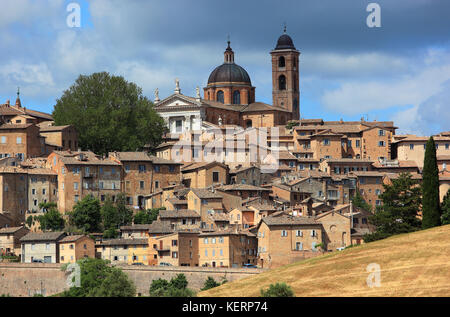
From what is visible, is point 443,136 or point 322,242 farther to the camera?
point 443,136

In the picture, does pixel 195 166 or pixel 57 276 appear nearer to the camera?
pixel 57 276

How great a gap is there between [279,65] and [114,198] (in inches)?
2516

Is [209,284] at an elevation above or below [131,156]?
below

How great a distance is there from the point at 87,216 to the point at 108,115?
840 inches

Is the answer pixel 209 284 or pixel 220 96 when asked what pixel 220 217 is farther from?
pixel 220 96

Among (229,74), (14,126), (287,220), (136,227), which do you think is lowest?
(136,227)

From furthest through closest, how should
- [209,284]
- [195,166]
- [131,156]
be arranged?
[195,166], [131,156], [209,284]

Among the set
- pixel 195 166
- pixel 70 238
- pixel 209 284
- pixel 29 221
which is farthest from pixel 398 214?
pixel 29 221

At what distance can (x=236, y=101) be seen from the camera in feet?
547

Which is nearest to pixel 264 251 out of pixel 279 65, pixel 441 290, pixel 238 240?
pixel 238 240

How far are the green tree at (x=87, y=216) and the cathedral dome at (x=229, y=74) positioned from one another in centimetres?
6103

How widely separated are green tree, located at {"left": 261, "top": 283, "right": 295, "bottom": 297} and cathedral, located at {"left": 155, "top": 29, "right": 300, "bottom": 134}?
67.7m

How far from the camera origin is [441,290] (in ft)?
245
